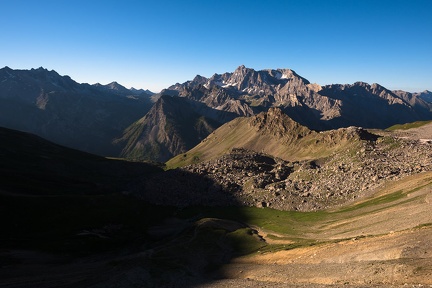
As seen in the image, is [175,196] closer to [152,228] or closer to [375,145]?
[152,228]

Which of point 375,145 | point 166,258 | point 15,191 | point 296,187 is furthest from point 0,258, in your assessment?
point 375,145

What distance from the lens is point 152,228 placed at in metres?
125

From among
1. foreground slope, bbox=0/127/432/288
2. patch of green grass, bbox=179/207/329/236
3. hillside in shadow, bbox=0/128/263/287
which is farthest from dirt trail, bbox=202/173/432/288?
patch of green grass, bbox=179/207/329/236

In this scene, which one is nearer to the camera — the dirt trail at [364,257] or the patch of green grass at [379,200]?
the dirt trail at [364,257]

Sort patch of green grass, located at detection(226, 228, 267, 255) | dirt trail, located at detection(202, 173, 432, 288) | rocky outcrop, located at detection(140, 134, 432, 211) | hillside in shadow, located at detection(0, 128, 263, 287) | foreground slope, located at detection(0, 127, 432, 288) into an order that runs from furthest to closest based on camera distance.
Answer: rocky outcrop, located at detection(140, 134, 432, 211)
patch of green grass, located at detection(226, 228, 267, 255)
hillside in shadow, located at detection(0, 128, 263, 287)
foreground slope, located at detection(0, 127, 432, 288)
dirt trail, located at detection(202, 173, 432, 288)

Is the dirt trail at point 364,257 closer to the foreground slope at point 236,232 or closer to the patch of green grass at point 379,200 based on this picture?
the foreground slope at point 236,232

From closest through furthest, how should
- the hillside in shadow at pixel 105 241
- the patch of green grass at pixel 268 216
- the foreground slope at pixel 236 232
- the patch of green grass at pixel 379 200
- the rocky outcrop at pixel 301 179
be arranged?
the foreground slope at pixel 236 232
the hillside in shadow at pixel 105 241
the patch of green grass at pixel 379 200
the patch of green grass at pixel 268 216
the rocky outcrop at pixel 301 179

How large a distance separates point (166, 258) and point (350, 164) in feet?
297

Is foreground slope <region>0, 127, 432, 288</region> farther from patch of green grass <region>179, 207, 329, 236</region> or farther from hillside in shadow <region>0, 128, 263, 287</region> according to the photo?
patch of green grass <region>179, 207, 329, 236</region>

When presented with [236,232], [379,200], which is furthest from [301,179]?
[236,232]

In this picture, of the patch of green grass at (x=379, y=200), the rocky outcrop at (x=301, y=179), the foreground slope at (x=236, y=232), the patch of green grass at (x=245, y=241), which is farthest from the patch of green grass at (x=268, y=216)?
the patch of green grass at (x=245, y=241)

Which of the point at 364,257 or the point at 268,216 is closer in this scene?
the point at 364,257

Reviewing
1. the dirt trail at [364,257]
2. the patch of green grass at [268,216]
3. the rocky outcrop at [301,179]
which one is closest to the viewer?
the dirt trail at [364,257]

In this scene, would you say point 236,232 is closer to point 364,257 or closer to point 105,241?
point 105,241
